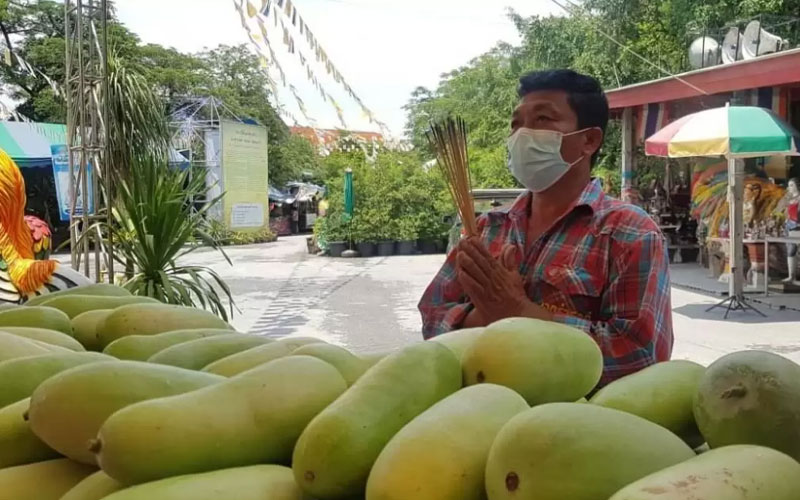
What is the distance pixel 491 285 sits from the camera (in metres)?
1.81

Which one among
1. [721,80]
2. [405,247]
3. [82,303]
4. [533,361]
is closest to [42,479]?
Answer: [533,361]

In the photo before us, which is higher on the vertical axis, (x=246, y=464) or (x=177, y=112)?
(x=177, y=112)

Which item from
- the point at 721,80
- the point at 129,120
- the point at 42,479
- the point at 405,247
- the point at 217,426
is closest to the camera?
the point at 217,426

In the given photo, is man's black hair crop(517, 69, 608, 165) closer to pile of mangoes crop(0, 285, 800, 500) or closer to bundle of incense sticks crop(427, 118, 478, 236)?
bundle of incense sticks crop(427, 118, 478, 236)

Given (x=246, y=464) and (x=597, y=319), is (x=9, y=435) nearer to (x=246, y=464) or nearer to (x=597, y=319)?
(x=246, y=464)

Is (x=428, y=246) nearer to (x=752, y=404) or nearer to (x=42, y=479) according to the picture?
(x=42, y=479)

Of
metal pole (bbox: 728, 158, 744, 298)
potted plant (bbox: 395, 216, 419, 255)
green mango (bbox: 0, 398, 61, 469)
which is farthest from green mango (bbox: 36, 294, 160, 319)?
potted plant (bbox: 395, 216, 419, 255)

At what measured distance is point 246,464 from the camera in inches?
34.7

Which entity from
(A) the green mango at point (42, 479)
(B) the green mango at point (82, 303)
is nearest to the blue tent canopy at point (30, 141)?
(B) the green mango at point (82, 303)

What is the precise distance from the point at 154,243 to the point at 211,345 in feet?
12.7

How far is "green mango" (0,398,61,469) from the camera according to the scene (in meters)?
1.06

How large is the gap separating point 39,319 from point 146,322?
11.2 inches

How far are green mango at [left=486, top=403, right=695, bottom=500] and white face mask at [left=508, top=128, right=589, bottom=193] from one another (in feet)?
4.50

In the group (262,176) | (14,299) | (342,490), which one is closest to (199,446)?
(342,490)
